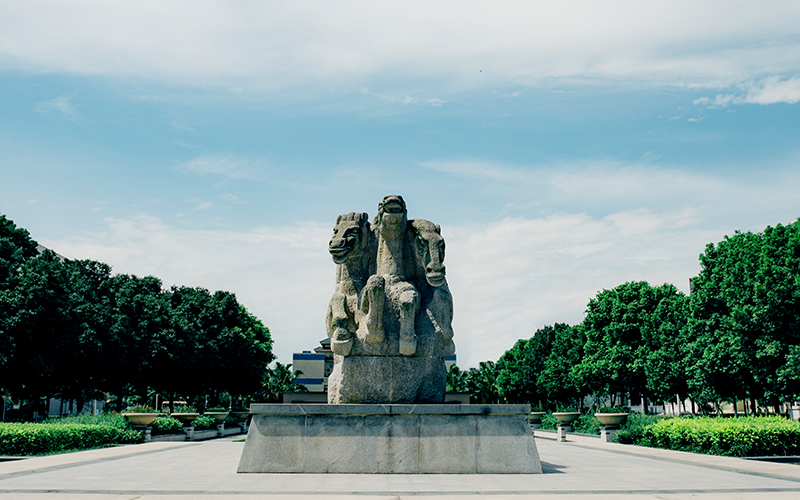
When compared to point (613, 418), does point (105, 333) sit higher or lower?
higher

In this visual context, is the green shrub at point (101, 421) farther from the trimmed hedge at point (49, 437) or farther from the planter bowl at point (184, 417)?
the planter bowl at point (184, 417)

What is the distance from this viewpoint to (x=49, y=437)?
60.3 ft

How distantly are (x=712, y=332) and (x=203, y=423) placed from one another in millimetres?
26086

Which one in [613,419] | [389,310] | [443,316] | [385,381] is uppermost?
[389,310]

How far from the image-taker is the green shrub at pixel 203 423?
33.1 meters

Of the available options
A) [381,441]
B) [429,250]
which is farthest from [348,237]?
[381,441]

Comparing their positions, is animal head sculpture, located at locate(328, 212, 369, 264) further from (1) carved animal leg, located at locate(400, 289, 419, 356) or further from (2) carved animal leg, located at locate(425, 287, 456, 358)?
(2) carved animal leg, located at locate(425, 287, 456, 358)

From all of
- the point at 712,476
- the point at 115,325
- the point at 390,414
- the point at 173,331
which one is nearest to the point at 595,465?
the point at 712,476

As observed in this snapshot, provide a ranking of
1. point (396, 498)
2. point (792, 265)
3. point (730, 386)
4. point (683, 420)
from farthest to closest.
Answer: point (730, 386), point (792, 265), point (683, 420), point (396, 498)

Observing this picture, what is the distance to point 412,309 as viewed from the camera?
468 inches

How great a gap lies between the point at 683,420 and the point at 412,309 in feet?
43.1

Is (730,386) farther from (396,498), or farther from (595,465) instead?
(396,498)

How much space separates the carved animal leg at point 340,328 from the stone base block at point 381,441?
4.02ft

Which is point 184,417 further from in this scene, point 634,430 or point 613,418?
point 634,430
